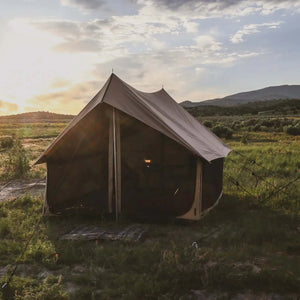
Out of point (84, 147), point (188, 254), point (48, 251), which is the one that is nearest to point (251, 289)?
point (188, 254)

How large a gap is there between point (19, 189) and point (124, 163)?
469cm

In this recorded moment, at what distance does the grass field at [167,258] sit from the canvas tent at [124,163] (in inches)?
15.1

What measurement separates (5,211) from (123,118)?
10.6 feet

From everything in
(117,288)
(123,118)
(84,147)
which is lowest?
(117,288)

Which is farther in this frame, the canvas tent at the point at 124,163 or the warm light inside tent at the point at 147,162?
the warm light inside tent at the point at 147,162

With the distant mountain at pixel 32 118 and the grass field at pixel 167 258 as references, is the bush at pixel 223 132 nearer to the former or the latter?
the grass field at pixel 167 258

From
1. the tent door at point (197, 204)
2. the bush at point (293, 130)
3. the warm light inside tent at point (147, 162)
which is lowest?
the tent door at point (197, 204)

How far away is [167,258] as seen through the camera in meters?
4.57

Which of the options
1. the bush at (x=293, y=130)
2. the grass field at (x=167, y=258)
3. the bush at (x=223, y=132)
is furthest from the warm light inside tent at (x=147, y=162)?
the bush at (x=293, y=130)

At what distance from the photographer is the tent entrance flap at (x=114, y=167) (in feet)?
22.4

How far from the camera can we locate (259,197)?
8.32m

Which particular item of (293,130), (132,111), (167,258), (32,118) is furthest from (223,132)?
(32,118)

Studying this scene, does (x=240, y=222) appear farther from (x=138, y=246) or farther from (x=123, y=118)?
(x=123, y=118)

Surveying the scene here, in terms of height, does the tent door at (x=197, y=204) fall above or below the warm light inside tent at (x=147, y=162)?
below
